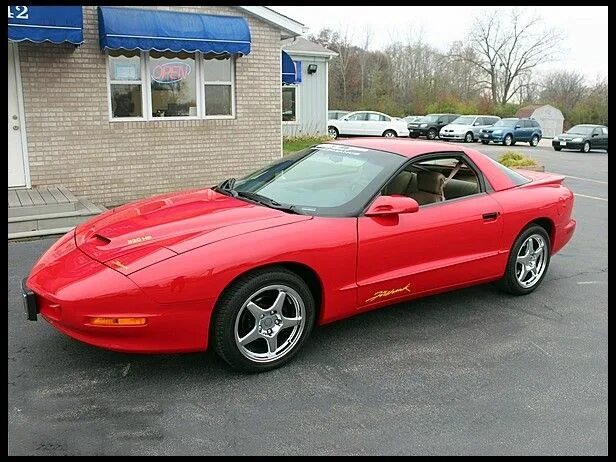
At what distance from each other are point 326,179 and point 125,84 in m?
6.02

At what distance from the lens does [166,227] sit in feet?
12.0

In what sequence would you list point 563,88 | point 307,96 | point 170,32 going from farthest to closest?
point 563,88 → point 307,96 → point 170,32

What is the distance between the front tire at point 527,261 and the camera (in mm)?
4868

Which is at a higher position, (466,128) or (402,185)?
(466,128)

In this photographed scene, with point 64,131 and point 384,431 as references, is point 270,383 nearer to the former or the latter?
point 384,431

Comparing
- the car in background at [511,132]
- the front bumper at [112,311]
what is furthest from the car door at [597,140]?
the front bumper at [112,311]

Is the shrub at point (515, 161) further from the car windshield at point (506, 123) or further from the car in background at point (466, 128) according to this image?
the car in background at point (466, 128)

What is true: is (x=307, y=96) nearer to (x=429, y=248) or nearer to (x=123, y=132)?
(x=123, y=132)

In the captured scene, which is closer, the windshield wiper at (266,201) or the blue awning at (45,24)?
the windshield wiper at (266,201)

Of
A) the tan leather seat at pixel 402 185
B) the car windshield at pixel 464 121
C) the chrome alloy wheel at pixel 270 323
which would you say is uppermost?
the car windshield at pixel 464 121

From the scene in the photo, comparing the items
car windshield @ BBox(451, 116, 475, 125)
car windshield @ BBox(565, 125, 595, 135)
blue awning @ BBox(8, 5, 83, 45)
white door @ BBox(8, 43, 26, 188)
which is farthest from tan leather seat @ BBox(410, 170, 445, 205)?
car windshield @ BBox(451, 116, 475, 125)

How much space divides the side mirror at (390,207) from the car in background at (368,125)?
1019 inches

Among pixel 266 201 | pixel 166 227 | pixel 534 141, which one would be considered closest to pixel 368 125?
pixel 534 141

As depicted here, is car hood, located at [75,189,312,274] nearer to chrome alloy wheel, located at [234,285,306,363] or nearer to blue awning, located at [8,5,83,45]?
chrome alloy wheel, located at [234,285,306,363]
